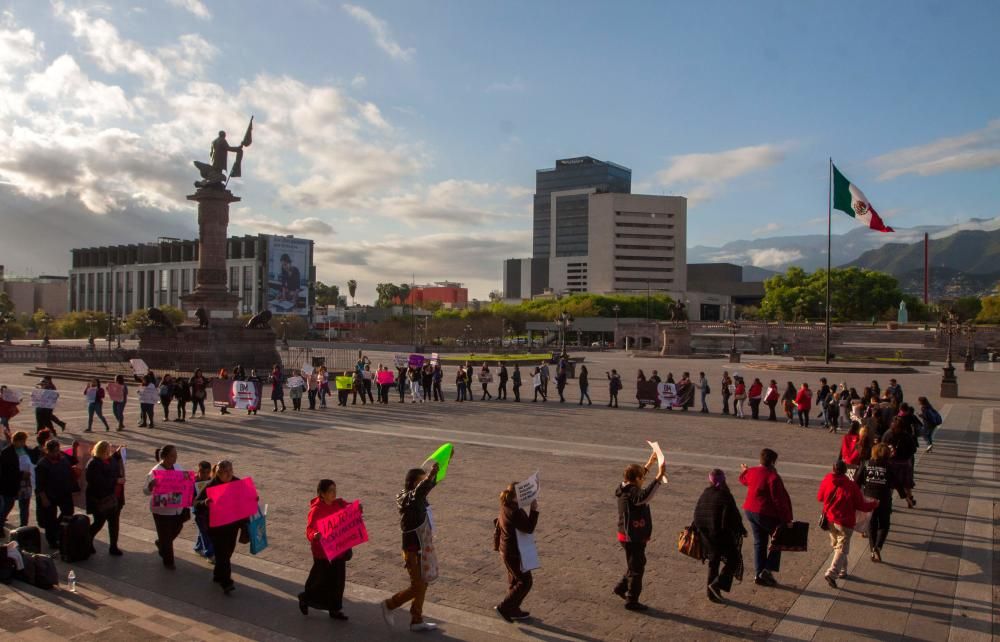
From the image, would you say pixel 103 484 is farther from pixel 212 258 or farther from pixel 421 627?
pixel 212 258

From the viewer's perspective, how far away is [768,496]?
7.50 metres

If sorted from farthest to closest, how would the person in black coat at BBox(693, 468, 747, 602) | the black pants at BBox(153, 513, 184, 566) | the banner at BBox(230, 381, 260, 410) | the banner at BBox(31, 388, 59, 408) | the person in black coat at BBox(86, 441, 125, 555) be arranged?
the banner at BBox(230, 381, 260, 410)
the banner at BBox(31, 388, 59, 408)
the person in black coat at BBox(86, 441, 125, 555)
the black pants at BBox(153, 513, 184, 566)
the person in black coat at BBox(693, 468, 747, 602)

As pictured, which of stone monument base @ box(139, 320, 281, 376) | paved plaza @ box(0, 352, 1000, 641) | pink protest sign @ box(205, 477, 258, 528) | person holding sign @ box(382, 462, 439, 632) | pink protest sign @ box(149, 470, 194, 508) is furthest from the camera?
stone monument base @ box(139, 320, 281, 376)

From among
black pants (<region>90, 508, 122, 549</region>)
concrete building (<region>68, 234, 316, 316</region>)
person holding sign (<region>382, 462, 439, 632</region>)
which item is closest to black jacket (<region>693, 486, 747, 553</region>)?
person holding sign (<region>382, 462, 439, 632</region>)

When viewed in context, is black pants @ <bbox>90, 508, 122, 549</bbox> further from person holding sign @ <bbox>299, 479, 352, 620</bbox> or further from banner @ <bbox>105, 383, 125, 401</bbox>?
banner @ <bbox>105, 383, 125, 401</bbox>

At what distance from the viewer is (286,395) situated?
28.7 metres

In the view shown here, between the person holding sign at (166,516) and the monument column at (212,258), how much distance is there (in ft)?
107

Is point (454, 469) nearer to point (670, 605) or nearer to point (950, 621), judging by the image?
point (670, 605)

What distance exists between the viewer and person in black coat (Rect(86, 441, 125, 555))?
8148mm

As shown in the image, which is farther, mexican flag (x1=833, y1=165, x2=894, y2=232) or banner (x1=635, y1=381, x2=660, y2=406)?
mexican flag (x1=833, y1=165, x2=894, y2=232)

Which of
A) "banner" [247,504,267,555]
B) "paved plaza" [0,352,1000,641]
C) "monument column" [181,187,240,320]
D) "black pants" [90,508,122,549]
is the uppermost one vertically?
"monument column" [181,187,240,320]

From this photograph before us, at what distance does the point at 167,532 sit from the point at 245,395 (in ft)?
46.4

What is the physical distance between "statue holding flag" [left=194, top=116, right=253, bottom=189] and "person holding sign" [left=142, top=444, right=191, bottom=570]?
3433cm

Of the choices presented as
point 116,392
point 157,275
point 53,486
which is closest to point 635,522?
point 53,486
